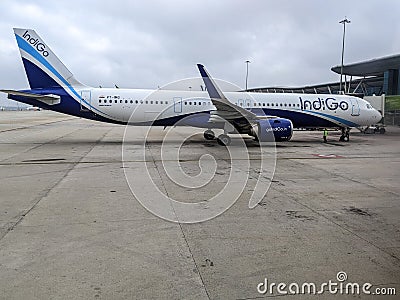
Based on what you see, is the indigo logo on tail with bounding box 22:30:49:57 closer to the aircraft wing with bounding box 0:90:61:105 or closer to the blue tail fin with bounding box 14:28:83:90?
the blue tail fin with bounding box 14:28:83:90

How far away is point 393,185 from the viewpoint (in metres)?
9.09

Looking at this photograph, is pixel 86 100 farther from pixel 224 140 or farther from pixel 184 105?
pixel 224 140

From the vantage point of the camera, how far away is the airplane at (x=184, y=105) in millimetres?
17938

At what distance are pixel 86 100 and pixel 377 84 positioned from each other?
57.8m

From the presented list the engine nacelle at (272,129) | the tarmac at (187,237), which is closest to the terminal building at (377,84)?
the engine nacelle at (272,129)

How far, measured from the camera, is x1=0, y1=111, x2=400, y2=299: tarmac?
3.88m

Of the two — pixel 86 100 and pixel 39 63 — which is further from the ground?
pixel 39 63

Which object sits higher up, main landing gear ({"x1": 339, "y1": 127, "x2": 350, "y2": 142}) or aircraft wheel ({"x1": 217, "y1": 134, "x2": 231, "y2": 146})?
main landing gear ({"x1": 339, "y1": 127, "x2": 350, "y2": 142})

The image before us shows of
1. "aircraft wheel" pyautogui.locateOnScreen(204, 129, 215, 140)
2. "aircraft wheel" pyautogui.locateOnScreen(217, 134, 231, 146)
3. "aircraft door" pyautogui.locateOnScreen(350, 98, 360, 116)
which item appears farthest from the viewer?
"aircraft door" pyautogui.locateOnScreen(350, 98, 360, 116)

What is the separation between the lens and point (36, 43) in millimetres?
18047

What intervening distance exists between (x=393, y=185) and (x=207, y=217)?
17.4 ft

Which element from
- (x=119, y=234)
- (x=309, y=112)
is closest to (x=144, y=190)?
(x=119, y=234)

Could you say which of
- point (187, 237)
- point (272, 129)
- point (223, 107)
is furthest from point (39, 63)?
point (187, 237)

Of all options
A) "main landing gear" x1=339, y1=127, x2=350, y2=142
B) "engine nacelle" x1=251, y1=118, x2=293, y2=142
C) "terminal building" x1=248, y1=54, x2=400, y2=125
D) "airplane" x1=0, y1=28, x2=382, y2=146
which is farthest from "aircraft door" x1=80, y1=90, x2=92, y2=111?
"terminal building" x1=248, y1=54, x2=400, y2=125
